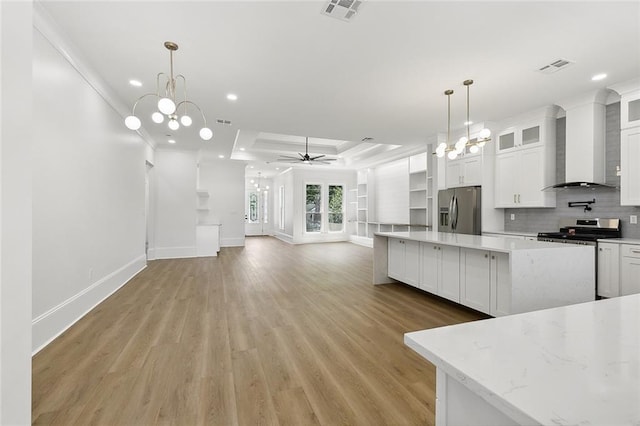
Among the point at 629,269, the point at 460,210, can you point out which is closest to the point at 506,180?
the point at 460,210

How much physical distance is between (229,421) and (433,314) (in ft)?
8.50

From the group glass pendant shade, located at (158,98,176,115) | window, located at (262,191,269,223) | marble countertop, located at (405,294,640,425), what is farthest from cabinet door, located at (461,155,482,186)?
window, located at (262,191,269,223)

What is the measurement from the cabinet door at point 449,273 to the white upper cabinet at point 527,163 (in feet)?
8.19

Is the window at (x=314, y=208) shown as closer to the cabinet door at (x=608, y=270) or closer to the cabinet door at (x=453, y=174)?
the cabinet door at (x=453, y=174)

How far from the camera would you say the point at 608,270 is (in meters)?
3.86

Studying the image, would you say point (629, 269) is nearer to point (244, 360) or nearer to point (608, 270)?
point (608, 270)

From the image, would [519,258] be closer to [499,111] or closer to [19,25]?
[499,111]

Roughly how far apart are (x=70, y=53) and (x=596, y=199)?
7.06 meters

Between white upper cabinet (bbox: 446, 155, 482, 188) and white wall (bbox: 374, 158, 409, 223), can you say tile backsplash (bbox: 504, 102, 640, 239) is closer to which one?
white upper cabinet (bbox: 446, 155, 482, 188)

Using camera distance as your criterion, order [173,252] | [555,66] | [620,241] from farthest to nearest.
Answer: [173,252] < [620,241] < [555,66]

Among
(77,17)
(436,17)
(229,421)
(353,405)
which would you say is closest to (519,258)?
(353,405)

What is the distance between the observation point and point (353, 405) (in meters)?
1.86

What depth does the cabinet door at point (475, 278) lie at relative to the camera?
3.17 metres

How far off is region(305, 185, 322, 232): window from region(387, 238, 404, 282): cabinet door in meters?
6.64
